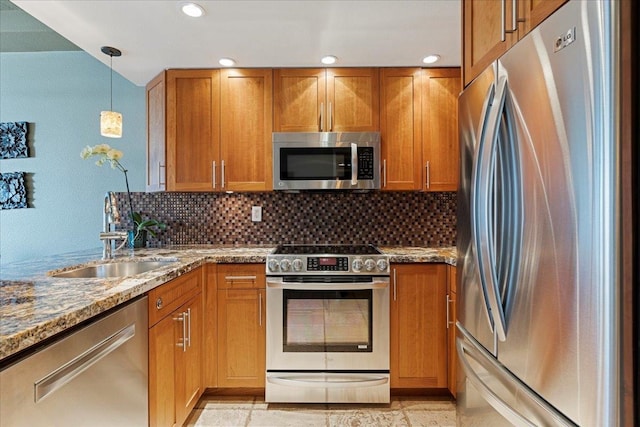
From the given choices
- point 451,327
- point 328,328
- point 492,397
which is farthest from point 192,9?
point 451,327

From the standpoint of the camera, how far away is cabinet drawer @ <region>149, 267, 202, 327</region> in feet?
4.86

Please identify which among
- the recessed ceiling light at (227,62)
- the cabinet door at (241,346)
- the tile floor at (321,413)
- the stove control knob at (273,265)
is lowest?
the tile floor at (321,413)

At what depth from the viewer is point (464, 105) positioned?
1.29 m

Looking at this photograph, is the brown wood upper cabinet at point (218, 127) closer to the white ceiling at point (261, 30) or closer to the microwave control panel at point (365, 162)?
the white ceiling at point (261, 30)

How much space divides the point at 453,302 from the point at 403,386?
66 centimetres

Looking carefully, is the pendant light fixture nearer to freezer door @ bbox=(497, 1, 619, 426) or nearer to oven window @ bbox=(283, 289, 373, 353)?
oven window @ bbox=(283, 289, 373, 353)

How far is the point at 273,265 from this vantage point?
2.17 meters

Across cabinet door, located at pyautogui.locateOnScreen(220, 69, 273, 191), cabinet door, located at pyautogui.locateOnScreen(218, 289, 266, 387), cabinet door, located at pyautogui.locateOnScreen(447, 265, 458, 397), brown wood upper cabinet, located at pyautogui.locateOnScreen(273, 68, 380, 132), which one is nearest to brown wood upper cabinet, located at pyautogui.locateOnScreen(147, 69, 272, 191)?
cabinet door, located at pyautogui.locateOnScreen(220, 69, 273, 191)

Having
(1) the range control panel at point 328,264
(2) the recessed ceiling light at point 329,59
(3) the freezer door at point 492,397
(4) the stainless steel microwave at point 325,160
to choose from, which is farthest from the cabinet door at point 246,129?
(3) the freezer door at point 492,397

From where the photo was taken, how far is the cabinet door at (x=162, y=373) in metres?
1.45

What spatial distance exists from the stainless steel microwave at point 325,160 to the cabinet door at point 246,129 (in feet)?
0.44

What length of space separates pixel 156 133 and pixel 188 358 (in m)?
1.71

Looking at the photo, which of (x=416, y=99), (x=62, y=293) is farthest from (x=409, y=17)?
(x=62, y=293)

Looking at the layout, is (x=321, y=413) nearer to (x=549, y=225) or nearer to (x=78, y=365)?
(x=78, y=365)
